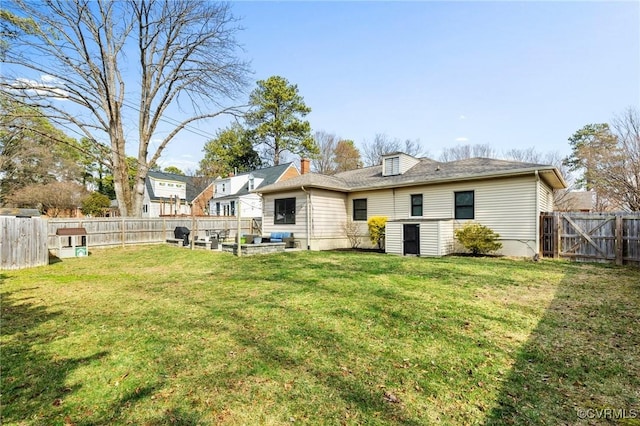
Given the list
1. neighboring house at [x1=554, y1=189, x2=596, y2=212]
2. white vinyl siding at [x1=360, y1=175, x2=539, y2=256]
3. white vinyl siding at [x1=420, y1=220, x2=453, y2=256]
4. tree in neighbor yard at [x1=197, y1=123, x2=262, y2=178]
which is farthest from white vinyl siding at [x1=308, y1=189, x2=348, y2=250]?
tree in neighbor yard at [x1=197, y1=123, x2=262, y2=178]

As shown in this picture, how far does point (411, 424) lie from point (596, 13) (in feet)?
41.4

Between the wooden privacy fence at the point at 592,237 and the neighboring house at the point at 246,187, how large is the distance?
21.5 metres

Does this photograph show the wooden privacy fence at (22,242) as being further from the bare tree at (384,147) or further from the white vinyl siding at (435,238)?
the bare tree at (384,147)

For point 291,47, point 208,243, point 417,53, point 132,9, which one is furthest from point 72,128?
point 417,53

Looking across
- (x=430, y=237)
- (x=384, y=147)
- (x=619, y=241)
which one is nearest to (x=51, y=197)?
(x=430, y=237)

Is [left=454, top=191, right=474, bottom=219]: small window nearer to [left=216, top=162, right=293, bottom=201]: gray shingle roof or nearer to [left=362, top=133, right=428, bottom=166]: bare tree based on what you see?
[left=216, top=162, right=293, bottom=201]: gray shingle roof

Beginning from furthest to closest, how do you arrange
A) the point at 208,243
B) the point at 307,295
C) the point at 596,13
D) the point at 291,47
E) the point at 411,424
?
the point at 208,243 < the point at 291,47 < the point at 596,13 < the point at 307,295 < the point at 411,424

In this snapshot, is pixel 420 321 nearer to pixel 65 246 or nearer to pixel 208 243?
pixel 208 243

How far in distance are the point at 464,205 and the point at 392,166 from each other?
13.9 ft

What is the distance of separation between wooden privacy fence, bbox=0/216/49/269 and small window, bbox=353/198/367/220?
11995 mm

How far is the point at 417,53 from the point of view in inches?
480

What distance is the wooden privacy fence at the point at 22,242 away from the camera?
344 inches

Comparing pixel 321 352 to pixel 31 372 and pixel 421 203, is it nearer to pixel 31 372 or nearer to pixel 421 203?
pixel 31 372

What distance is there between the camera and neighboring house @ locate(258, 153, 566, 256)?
10.8 metres
